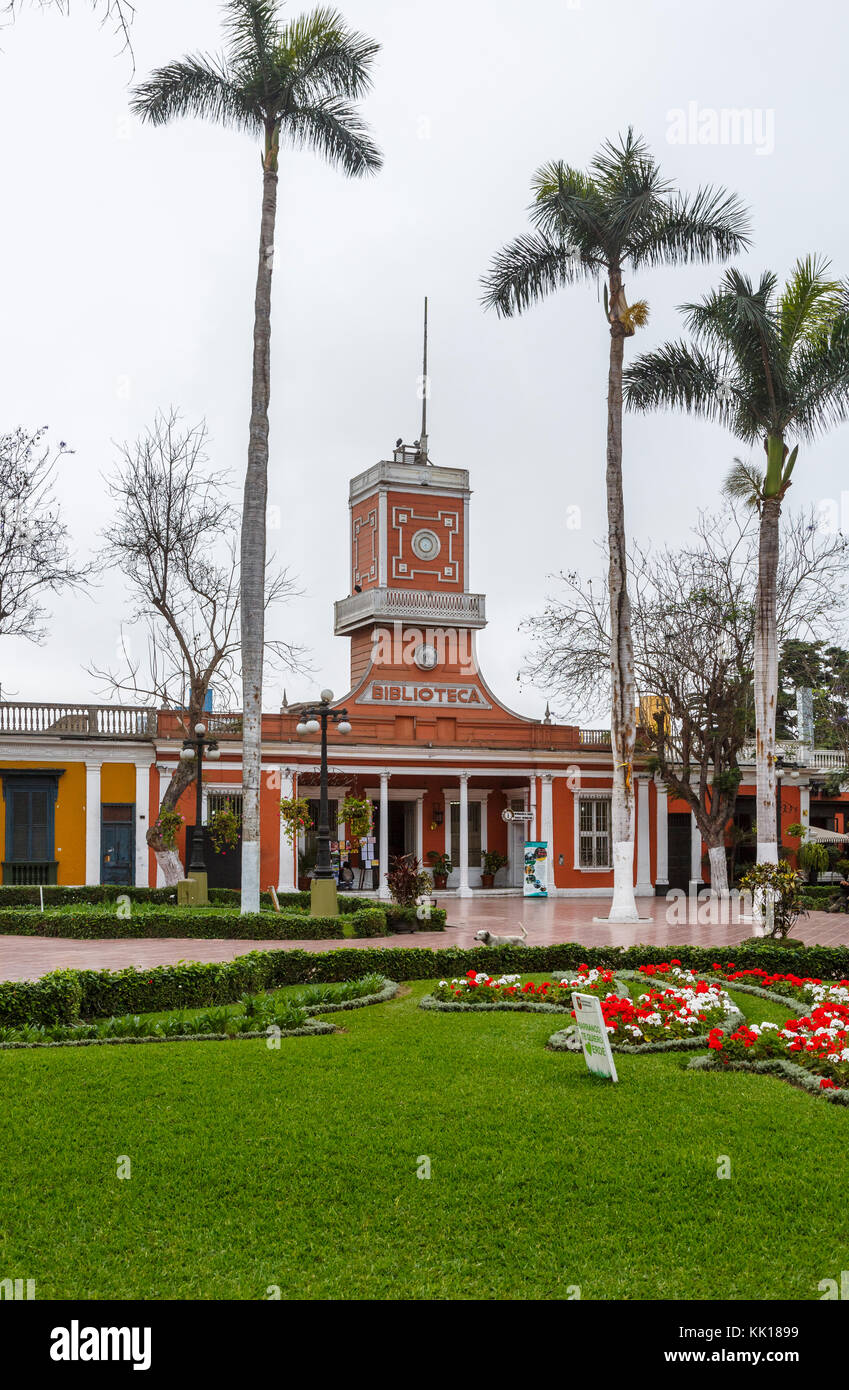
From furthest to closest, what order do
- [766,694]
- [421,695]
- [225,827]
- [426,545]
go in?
[426,545] < [421,695] < [225,827] < [766,694]

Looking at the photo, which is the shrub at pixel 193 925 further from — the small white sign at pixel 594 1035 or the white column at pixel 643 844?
the white column at pixel 643 844

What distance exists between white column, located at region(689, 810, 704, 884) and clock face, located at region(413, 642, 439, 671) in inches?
324

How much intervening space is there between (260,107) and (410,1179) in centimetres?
1728

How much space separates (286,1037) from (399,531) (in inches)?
967

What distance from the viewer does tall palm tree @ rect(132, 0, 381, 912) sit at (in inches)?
704

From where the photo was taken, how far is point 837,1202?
583 centimetres

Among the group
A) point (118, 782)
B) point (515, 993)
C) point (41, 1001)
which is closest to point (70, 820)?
point (118, 782)

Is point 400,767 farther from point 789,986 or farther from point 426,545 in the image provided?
point 789,986

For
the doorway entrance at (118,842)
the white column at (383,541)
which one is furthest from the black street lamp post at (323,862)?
the white column at (383,541)

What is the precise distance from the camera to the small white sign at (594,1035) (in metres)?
7.91

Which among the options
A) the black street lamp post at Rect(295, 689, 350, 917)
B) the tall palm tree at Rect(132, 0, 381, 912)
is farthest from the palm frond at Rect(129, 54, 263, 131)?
A: the black street lamp post at Rect(295, 689, 350, 917)

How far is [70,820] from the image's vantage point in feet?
88.1

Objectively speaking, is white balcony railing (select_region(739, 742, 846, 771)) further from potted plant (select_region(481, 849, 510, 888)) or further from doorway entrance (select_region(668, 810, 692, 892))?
potted plant (select_region(481, 849, 510, 888))
